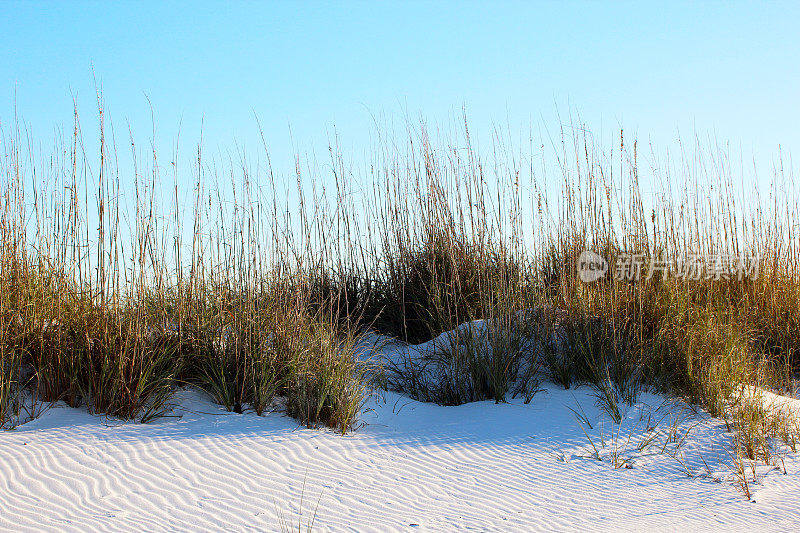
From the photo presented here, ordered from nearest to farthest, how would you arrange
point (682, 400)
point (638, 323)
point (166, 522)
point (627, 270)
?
point (166, 522) < point (682, 400) < point (638, 323) < point (627, 270)

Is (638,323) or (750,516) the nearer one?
(750,516)

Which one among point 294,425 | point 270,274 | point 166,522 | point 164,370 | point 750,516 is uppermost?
point 270,274

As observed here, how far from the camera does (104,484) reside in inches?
89.7

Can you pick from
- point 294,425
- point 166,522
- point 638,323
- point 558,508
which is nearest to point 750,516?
point 558,508

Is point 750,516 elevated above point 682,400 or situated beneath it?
situated beneath

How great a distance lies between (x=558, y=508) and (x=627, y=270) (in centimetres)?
254

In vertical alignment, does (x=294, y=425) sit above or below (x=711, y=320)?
below

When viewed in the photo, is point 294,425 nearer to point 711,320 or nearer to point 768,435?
point 768,435

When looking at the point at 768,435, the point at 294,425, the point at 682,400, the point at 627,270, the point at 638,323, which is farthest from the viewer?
the point at 627,270

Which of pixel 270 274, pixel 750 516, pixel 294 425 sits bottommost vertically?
pixel 750 516

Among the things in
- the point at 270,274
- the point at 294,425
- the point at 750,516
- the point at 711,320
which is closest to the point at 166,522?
the point at 294,425

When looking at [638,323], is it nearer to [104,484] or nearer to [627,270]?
[627,270]

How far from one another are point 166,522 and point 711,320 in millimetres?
3362

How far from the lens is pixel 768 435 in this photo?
10.3ft
